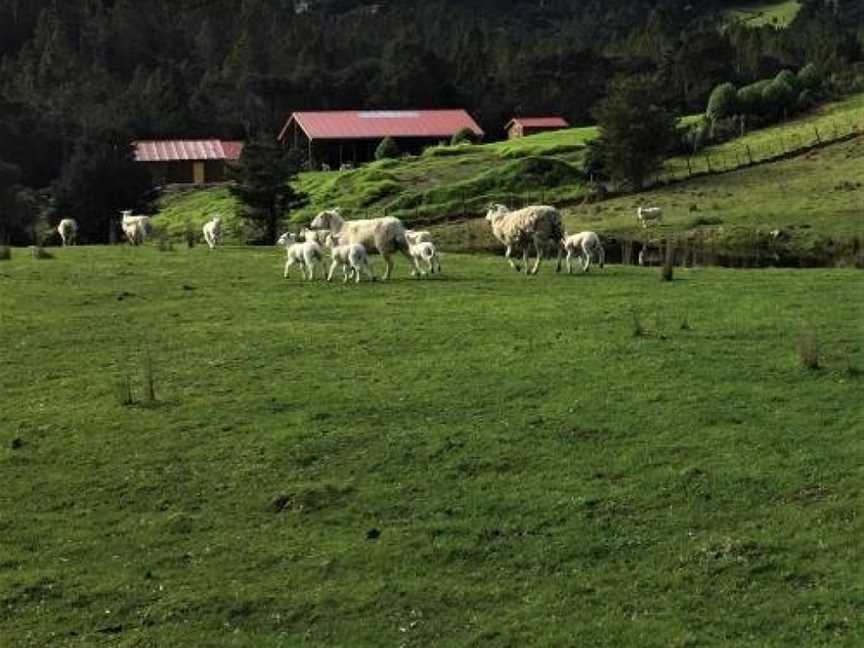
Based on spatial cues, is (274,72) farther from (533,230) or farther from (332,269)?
(332,269)

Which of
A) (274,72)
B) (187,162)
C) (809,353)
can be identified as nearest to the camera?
(809,353)

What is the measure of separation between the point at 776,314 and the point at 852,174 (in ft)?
142

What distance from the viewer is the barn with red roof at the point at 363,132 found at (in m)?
107

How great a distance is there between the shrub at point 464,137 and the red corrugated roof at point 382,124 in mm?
846

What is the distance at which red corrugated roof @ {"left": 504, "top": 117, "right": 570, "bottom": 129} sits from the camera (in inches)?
4476

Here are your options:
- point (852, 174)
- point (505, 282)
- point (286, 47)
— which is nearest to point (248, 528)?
point (505, 282)

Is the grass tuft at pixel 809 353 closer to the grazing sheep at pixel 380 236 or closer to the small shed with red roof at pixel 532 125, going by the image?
the grazing sheep at pixel 380 236

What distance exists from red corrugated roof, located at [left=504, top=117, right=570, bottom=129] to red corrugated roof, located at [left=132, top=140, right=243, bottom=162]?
2823cm

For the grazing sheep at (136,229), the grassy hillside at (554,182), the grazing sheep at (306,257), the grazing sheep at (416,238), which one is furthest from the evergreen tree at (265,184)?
the grazing sheep at (306,257)

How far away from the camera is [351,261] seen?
26234mm

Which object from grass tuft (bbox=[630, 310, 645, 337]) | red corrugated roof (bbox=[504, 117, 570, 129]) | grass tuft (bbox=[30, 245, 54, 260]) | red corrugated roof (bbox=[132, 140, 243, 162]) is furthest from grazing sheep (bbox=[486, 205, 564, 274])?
red corrugated roof (bbox=[504, 117, 570, 129])

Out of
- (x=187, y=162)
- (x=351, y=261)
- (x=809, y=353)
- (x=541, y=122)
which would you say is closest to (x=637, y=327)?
(x=809, y=353)

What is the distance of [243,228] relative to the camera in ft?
193

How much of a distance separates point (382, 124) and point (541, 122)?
16.8 metres
